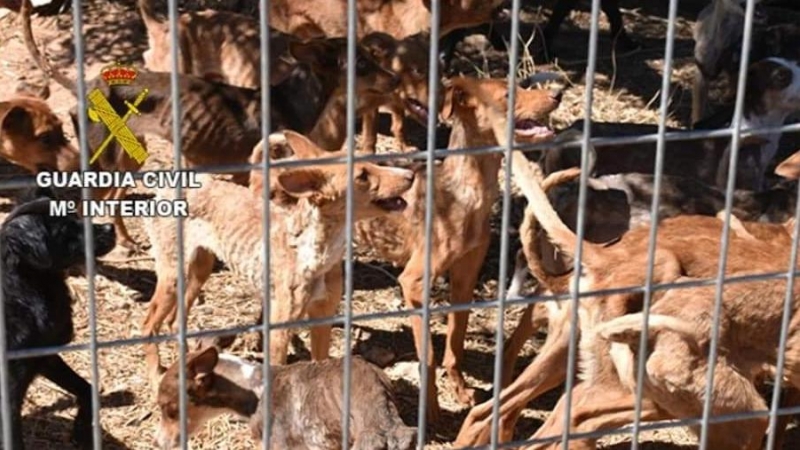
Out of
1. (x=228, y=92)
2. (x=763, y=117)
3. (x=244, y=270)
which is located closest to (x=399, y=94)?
(x=228, y=92)

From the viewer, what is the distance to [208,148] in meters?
7.45

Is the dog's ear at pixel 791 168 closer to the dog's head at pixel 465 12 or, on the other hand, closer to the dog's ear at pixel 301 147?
the dog's ear at pixel 301 147

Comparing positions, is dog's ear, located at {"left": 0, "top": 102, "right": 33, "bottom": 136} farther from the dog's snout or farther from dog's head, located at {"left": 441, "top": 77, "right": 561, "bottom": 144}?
dog's head, located at {"left": 441, "top": 77, "right": 561, "bottom": 144}

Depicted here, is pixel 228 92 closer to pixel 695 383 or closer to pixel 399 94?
pixel 399 94

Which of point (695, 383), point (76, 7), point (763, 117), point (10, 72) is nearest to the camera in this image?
point (76, 7)

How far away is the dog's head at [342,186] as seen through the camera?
214 inches

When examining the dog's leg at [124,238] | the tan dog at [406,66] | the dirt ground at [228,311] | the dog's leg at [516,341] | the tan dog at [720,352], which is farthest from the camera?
the dog's leg at [124,238]

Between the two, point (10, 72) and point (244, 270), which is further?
point (10, 72)

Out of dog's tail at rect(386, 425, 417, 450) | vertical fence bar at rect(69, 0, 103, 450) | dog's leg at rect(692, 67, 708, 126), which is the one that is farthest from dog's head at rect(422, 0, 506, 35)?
vertical fence bar at rect(69, 0, 103, 450)

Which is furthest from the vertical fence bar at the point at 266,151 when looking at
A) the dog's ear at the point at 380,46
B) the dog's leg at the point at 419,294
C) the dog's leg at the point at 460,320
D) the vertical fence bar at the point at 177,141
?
the dog's ear at the point at 380,46

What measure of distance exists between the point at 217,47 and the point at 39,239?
3.35 metres

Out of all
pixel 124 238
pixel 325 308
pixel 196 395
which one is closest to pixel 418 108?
pixel 325 308

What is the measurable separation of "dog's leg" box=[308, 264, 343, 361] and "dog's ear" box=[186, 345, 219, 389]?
835mm

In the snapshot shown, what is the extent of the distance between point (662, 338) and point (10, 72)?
6.35m
